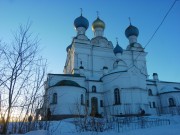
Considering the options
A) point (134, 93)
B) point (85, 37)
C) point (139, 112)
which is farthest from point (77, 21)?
point (139, 112)

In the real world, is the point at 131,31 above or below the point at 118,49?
above

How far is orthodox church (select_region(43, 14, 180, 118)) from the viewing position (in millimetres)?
23000

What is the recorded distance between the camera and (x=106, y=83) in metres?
25.8

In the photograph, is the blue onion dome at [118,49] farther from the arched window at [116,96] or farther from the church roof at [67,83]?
the church roof at [67,83]

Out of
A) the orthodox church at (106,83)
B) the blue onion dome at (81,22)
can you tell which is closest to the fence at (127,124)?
the orthodox church at (106,83)

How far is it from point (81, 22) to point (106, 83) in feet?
35.9

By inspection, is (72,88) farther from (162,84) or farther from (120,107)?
(162,84)

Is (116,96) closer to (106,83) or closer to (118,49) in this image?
(106,83)

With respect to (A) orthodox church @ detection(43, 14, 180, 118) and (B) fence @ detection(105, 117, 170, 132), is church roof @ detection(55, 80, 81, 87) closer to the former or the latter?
(A) orthodox church @ detection(43, 14, 180, 118)

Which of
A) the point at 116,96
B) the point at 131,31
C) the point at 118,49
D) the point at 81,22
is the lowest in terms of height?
the point at 116,96

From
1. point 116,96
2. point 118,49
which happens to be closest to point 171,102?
point 116,96

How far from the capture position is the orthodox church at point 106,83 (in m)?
23.0

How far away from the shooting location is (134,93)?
2359 cm

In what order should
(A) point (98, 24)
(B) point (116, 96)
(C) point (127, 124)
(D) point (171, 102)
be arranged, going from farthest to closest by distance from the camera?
(A) point (98, 24), (D) point (171, 102), (B) point (116, 96), (C) point (127, 124)
